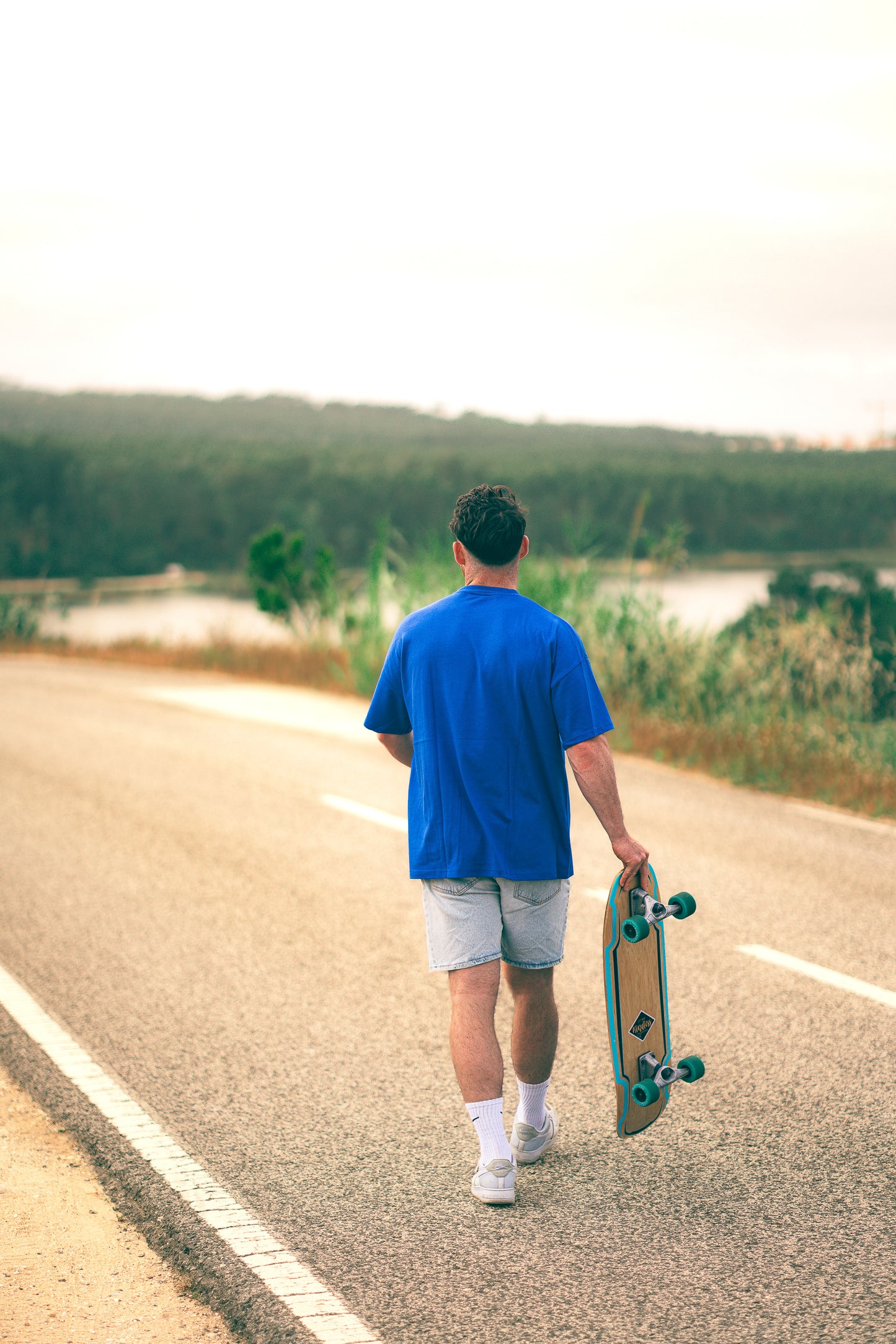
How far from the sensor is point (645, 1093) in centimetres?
356

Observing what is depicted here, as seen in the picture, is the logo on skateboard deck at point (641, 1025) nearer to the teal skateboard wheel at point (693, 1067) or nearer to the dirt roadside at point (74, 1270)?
the teal skateboard wheel at point (693, 1067)

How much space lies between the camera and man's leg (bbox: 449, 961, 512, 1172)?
351cm

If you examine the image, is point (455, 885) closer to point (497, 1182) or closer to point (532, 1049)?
point (532, 1049)

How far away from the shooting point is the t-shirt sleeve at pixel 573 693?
11.3ft

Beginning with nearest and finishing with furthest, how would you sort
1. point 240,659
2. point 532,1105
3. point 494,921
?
point 494,921, point 532,1105, point 240,659

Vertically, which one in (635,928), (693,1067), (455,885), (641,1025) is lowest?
(693,1067)

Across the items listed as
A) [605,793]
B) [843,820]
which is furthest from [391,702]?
[843,820]

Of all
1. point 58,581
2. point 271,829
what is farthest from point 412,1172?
point 58,581

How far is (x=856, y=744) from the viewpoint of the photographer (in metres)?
10.7

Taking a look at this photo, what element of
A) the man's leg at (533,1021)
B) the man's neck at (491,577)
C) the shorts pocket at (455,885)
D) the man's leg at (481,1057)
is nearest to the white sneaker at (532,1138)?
the man's leg at (533,1021)

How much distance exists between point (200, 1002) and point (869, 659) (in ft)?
29.6

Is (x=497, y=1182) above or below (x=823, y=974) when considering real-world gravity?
above

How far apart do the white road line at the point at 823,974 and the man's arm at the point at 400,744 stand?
2.47 meters

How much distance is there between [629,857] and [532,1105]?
875 millimetres
